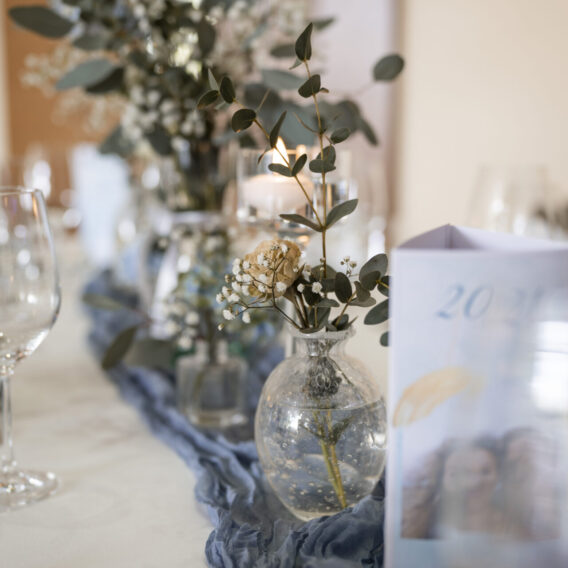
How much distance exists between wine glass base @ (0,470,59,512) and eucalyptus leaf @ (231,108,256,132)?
0.41 m

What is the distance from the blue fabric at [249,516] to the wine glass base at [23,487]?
0.15 meters

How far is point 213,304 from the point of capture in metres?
0.91

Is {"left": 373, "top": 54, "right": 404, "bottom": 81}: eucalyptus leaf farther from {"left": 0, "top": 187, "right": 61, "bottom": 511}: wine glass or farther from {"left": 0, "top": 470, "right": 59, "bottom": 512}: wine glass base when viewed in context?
{"left": 0, "top": 470, "right": 59, "bottom": 512}: wine glass base

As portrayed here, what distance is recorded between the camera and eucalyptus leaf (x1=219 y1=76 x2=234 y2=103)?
57 cm

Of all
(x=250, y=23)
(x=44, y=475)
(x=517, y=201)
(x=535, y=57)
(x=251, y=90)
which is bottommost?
(x=44, y=475)

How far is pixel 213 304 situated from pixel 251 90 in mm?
339

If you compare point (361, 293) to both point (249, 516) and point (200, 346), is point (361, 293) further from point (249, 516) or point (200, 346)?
point (200, 346)

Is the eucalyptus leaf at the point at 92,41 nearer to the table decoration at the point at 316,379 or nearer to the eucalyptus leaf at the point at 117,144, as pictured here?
the eucalyptus leaf at the point at 117,144

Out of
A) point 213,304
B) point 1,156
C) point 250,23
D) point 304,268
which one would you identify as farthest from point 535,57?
point 1,156

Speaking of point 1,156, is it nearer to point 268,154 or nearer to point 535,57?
point 535,57

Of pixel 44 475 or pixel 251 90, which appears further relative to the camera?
pixel 251 90

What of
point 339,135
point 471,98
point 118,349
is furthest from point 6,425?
point 471,98

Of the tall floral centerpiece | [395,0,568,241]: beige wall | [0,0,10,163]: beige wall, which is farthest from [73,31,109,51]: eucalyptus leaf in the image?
[0,0,10,163]: beige wall

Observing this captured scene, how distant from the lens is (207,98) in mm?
573
